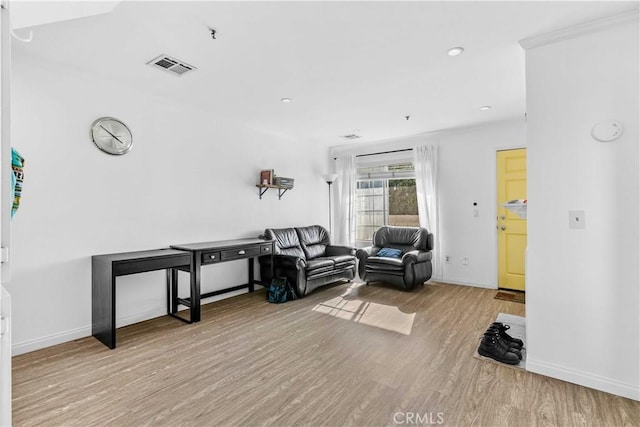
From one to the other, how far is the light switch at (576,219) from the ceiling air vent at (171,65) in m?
3.11

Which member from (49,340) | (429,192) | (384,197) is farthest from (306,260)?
(49,340)

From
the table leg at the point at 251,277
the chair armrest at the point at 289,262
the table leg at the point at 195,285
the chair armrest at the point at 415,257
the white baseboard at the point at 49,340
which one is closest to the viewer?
the white baseboard at the point at 49,340

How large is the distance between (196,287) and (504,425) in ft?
9.16

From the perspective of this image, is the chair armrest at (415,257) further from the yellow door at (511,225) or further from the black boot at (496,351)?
the black boot at (496,351)

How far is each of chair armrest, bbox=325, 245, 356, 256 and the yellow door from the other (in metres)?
2.12

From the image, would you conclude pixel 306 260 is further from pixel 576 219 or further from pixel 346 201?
pixel 576 219

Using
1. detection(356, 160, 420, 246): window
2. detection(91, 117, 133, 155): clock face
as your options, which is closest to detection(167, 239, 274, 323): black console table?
detection(91, 117, 133, 155): clock face

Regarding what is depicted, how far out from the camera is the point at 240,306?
3.92 meters

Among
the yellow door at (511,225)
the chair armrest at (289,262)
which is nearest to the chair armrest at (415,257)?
the yellow door at (511,225)

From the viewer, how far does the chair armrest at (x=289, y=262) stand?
4.19 meters

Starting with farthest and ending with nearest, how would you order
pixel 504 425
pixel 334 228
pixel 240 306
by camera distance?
pixel 334 228
pixel 240 306
pixel 504 425

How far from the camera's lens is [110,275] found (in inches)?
109

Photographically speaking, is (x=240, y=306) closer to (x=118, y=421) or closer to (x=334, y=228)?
(x=118, y=421)

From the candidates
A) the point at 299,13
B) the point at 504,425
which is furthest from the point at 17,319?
the point at 504,425
